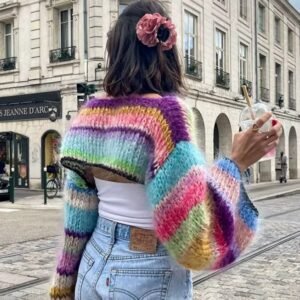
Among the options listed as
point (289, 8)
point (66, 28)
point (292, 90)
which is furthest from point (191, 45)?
point (292, 90)

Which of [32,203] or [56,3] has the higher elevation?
[56,3]

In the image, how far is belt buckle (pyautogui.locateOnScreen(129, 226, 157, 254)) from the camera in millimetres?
1821

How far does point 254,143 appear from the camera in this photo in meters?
1.79

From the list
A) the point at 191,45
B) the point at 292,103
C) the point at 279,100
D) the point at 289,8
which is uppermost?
the point at 289,8

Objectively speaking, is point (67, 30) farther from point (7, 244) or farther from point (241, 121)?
point (241, 121)

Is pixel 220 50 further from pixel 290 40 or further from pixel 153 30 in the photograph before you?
pixel 153 30

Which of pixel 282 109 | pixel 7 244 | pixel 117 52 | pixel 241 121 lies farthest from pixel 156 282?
pixel 282 109

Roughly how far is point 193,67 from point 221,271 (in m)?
17.0

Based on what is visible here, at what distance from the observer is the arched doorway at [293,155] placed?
3547 cm

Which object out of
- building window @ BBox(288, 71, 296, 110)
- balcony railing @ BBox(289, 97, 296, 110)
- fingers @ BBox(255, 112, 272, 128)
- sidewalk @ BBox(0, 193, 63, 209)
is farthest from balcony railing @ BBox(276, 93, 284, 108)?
fingers @ BBox(255, 112, 272, 128)

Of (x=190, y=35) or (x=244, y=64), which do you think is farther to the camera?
(x=244, y=64)

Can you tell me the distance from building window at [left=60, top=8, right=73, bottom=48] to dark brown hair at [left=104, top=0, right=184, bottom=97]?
19426 mm

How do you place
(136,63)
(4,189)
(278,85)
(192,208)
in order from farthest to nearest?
(278,85)
(4,189)
(136,63)
(192,208)

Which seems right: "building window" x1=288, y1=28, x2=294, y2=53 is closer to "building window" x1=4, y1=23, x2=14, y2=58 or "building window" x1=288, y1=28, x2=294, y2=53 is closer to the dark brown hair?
"building window" x1=4, y1=23, x2=14, y2=58
